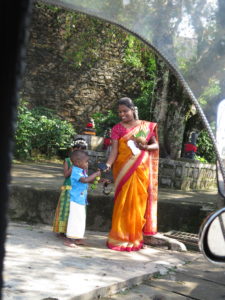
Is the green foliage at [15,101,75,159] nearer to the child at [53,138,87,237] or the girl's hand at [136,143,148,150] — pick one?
the child at [53,138,87,237]

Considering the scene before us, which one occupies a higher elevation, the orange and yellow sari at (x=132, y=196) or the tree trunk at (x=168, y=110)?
the tree trunk at (x=168, y=110)

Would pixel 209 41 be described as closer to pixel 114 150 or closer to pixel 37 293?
pixel 37 293

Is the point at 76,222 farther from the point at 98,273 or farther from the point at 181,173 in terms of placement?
the point at 181,173

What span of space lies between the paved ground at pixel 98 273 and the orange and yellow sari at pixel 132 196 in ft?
0.58

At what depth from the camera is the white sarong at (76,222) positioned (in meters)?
4.21

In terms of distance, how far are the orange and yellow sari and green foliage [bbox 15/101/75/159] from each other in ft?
19.5

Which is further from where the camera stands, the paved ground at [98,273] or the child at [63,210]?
the child at [63,210]

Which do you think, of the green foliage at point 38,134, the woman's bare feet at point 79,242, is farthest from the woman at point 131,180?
the green foliage at point 38,134

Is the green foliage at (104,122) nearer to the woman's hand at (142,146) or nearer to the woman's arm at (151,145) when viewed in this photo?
the woman's arm at (151,145)

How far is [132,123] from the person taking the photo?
4504 millimetres

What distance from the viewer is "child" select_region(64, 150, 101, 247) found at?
13.9ft

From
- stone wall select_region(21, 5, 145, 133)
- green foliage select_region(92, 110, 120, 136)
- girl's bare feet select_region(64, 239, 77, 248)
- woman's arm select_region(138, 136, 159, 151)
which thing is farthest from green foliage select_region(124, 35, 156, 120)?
girl's bare feet select_region(64, 239, 77, 248)

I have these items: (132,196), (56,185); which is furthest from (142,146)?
(56,185)

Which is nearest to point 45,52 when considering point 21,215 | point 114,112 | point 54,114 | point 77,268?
point 54,114
